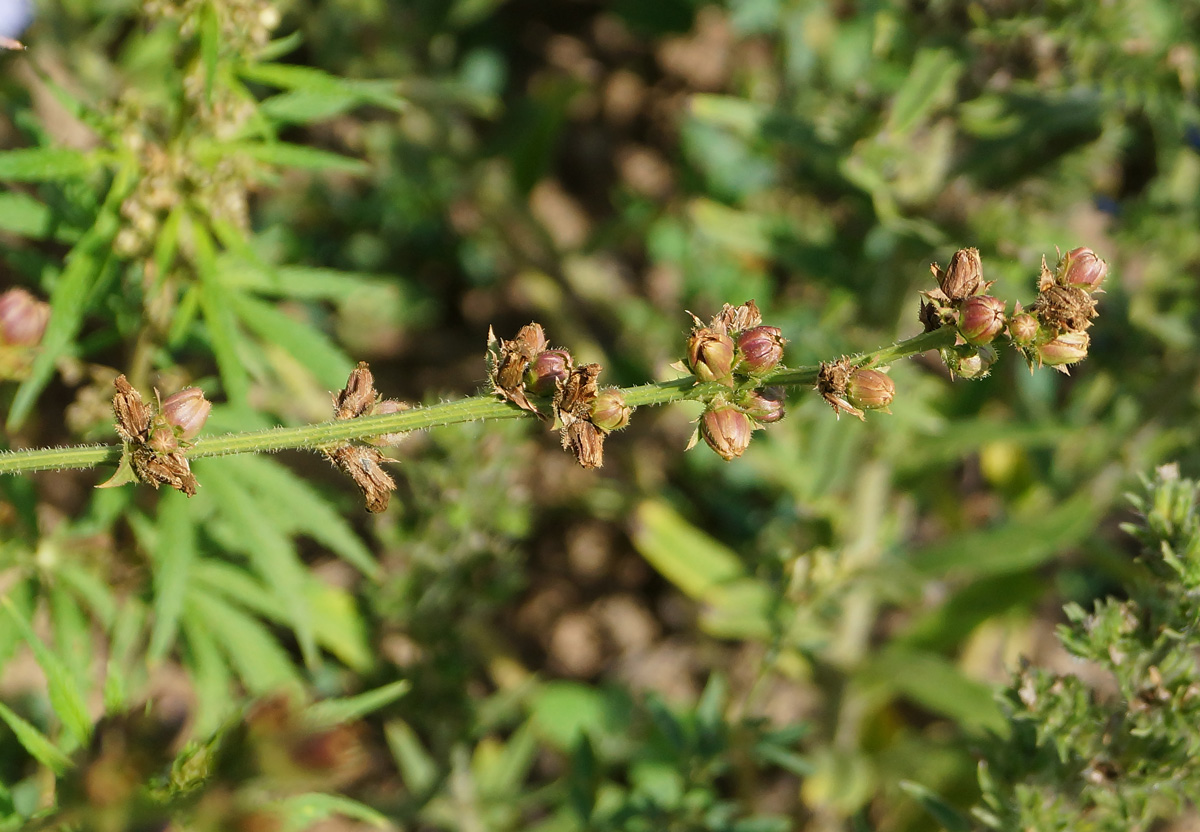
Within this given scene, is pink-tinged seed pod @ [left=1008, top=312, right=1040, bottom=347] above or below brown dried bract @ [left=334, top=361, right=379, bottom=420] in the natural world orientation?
above

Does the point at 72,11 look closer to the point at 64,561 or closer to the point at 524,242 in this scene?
the point at 524,242

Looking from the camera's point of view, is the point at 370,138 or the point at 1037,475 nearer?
the point at 1037,475

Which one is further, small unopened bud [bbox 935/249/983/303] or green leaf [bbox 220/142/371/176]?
green leaf [bbox 220/142/371/176]

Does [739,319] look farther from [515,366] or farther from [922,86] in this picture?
[922,86]

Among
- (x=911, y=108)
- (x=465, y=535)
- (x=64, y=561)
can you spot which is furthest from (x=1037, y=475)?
(x=64, y=561)

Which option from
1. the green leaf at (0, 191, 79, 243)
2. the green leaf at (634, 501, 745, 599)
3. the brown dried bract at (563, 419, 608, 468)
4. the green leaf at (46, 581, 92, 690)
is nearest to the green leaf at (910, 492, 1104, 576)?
the green leaf at (634, 501, 745, 599)

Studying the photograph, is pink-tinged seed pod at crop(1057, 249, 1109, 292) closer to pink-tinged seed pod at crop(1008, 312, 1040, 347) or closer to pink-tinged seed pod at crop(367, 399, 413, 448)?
pink-tinged seed pod at crop(1008, 312, 1040, 347)

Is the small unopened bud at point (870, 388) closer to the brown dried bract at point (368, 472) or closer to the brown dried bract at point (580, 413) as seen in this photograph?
the brown dried bract at point (580, 413)
